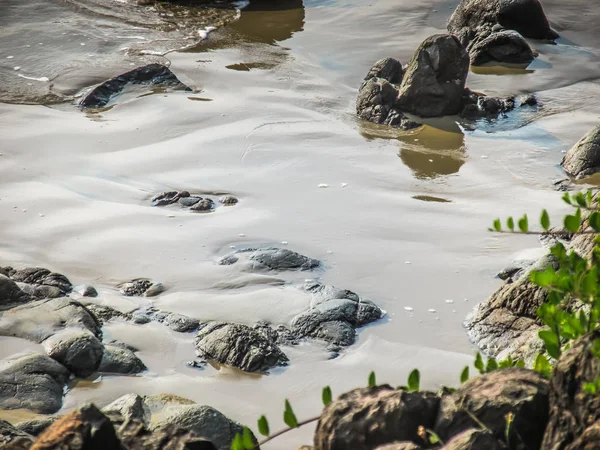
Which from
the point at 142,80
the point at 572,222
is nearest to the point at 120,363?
the point at 572,222

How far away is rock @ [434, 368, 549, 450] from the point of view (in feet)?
7.38

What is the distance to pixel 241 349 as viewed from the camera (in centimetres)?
488

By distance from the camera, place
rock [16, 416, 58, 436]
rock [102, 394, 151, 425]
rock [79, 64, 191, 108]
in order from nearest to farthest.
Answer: rock [16, 416, 58, 436], rock [102, 394, 151, 425], rock [79, 64, 191, 108]

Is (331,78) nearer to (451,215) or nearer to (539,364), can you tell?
(451,215)

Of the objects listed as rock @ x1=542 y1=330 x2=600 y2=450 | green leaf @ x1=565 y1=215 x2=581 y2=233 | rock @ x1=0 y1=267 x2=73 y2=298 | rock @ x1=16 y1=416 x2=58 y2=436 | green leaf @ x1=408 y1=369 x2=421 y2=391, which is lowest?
rock @ x1=0 y1=267 x2=73 y2=298

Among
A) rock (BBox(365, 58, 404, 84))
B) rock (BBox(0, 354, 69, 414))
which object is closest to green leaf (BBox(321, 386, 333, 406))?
rock (BBox(0, 354, 69, 414))

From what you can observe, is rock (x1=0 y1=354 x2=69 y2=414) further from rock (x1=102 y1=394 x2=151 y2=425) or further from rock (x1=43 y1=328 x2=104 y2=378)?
rock (x1=102 y1=394 x2=151 y2=425)

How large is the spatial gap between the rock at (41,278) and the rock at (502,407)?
399 cm

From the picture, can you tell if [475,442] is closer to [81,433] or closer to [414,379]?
[414,379]

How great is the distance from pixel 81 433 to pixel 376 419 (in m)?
0.88

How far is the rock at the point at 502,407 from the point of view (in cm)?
225

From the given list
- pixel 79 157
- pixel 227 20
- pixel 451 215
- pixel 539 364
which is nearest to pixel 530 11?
pixel 227 20

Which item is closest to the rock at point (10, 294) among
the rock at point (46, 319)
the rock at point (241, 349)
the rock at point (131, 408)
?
the rock at point (46, 319)

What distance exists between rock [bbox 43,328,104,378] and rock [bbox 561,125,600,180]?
4907 mm
